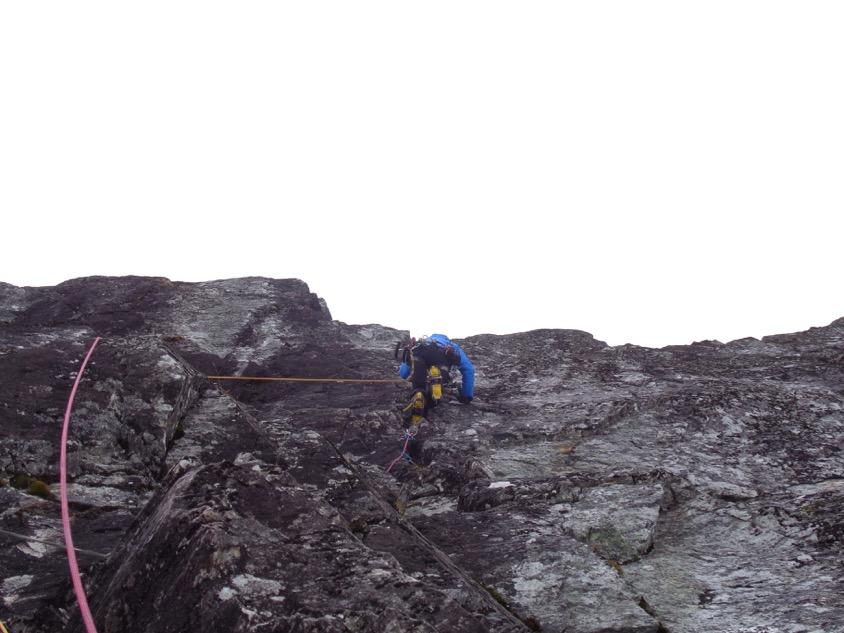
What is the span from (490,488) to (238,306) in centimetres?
886

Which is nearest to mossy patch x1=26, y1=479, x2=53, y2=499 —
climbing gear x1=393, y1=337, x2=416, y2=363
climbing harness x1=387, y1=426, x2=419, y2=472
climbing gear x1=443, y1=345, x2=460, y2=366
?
climbing harness x1=387, y1=426, x2=419, y2=472

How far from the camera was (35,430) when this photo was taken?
8188 millimetres

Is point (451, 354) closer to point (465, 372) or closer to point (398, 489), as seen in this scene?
point (465, 372)

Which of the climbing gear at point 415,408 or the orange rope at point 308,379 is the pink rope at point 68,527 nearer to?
the orange rope at point 308,379

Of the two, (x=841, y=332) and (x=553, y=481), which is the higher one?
(x=841, y=332)

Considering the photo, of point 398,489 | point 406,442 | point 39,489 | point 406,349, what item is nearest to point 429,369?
point 406,349

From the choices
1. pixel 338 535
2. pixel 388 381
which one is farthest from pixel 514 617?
pixel 388 381

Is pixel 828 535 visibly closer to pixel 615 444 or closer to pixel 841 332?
pixel 615 444

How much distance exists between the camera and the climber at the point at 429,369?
40.6ft

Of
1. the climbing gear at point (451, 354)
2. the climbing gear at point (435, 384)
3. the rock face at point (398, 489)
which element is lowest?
the rock face at point (398, 489)

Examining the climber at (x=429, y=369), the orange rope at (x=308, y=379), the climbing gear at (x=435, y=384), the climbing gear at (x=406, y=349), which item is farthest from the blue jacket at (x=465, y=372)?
the orange rope at (x=308, y=379)

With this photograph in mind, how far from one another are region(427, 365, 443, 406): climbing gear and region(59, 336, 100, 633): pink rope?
215 inches

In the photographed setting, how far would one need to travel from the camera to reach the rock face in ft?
17.8

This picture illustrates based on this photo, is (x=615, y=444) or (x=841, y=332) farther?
(x=841, y=332)
